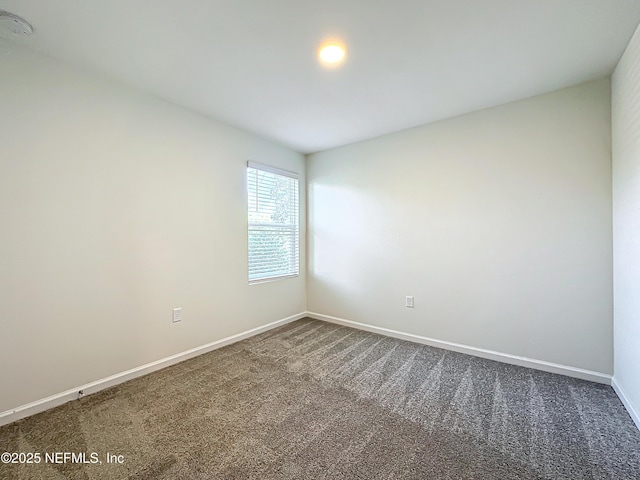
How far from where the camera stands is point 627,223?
6.27 ft

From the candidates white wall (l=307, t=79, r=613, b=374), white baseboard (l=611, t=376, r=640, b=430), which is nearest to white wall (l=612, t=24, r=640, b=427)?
white baseboard (l=611, t=376, r=640, b=430)

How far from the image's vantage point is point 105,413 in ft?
6.16

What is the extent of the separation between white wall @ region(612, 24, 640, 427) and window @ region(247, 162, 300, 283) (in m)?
3.19

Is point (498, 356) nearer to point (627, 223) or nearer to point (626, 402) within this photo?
point (626, 402)

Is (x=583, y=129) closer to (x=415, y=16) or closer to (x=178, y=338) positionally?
(x=415, y=16)

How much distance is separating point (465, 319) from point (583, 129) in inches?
76.0

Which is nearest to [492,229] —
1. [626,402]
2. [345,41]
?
[626,402]

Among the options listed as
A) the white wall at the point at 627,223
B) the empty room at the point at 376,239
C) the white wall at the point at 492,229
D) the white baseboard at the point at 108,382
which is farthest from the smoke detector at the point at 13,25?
the white wall at the point at 627,223

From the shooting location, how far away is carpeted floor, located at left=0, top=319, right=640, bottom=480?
143 centimetres

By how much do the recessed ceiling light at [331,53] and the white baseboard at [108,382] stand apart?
2.82 meters

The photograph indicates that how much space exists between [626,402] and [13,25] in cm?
454

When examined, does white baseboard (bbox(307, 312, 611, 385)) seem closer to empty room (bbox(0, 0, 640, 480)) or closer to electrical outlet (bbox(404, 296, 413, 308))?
empty room (bbox(0, 0, 640, 480))

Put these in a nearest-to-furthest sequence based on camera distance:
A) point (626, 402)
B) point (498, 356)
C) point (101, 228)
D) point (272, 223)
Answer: point (626, 402), point (101, 228), point (498, 356), point (272, 223)

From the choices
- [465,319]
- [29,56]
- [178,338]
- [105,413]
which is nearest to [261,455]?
[105,413]
